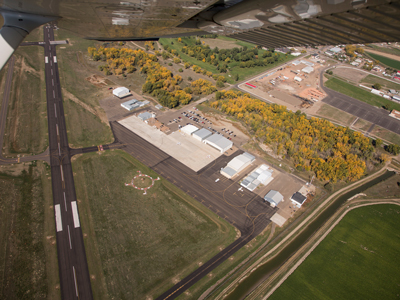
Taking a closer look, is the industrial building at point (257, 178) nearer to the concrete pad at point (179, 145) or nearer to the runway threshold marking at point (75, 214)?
the concrete pad at point (179, 145)

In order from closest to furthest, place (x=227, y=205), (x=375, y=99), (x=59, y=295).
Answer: (x=59, y=295) → (x=227, y=205) → (x=375, y=99)

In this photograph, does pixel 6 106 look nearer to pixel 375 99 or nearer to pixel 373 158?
pixel 373 158

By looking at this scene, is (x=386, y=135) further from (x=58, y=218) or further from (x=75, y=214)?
(x=58, y=218)

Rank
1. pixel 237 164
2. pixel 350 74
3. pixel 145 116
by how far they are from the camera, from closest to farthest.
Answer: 1. pixel 237 164
2. pixel 145 116
3. pixel 350 74

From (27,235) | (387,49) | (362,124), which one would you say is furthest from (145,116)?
(387,49)

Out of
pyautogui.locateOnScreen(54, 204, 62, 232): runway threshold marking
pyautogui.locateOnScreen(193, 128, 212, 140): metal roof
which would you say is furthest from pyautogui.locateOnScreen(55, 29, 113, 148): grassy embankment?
pyautogui.locateOnScreen(193, 128, 212, 140): metal roof

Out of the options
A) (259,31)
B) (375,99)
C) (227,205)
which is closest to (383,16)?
(259,31)

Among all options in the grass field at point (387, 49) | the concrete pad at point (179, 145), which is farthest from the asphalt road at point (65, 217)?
the grass field at point (387, 49)
